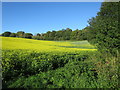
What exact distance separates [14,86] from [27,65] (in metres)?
1.30

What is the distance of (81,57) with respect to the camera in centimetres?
772

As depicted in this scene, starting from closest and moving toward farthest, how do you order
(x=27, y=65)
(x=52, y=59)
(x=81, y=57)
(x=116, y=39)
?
(x=27, y=65) → (x=52, y=59) → (x=116, y=39) → (x=81, y=57)

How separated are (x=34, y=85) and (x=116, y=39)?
6.22 m

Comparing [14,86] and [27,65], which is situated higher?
[27,65]

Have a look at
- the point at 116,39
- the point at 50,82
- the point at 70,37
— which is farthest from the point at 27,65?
the point at 70,37

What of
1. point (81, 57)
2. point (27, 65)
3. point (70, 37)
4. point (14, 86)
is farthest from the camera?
point (70, 37)

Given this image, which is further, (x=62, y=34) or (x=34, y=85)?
(x=62, y=34)

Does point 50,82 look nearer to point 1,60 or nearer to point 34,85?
point 34,85

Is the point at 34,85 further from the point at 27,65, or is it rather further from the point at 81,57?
the point at 81,57

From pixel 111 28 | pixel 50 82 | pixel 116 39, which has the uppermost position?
pixel 111 28

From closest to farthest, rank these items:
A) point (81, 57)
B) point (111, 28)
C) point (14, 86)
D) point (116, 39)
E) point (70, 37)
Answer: point (14, 86) → point (116, 39) → point (111, 28) → point (81, 57) → point (70, 37)

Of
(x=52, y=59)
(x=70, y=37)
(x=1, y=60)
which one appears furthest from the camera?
(x=70, y=37)

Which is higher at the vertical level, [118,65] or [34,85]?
[118,65]

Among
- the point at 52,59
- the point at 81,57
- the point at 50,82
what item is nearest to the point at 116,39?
the point at 81,57
